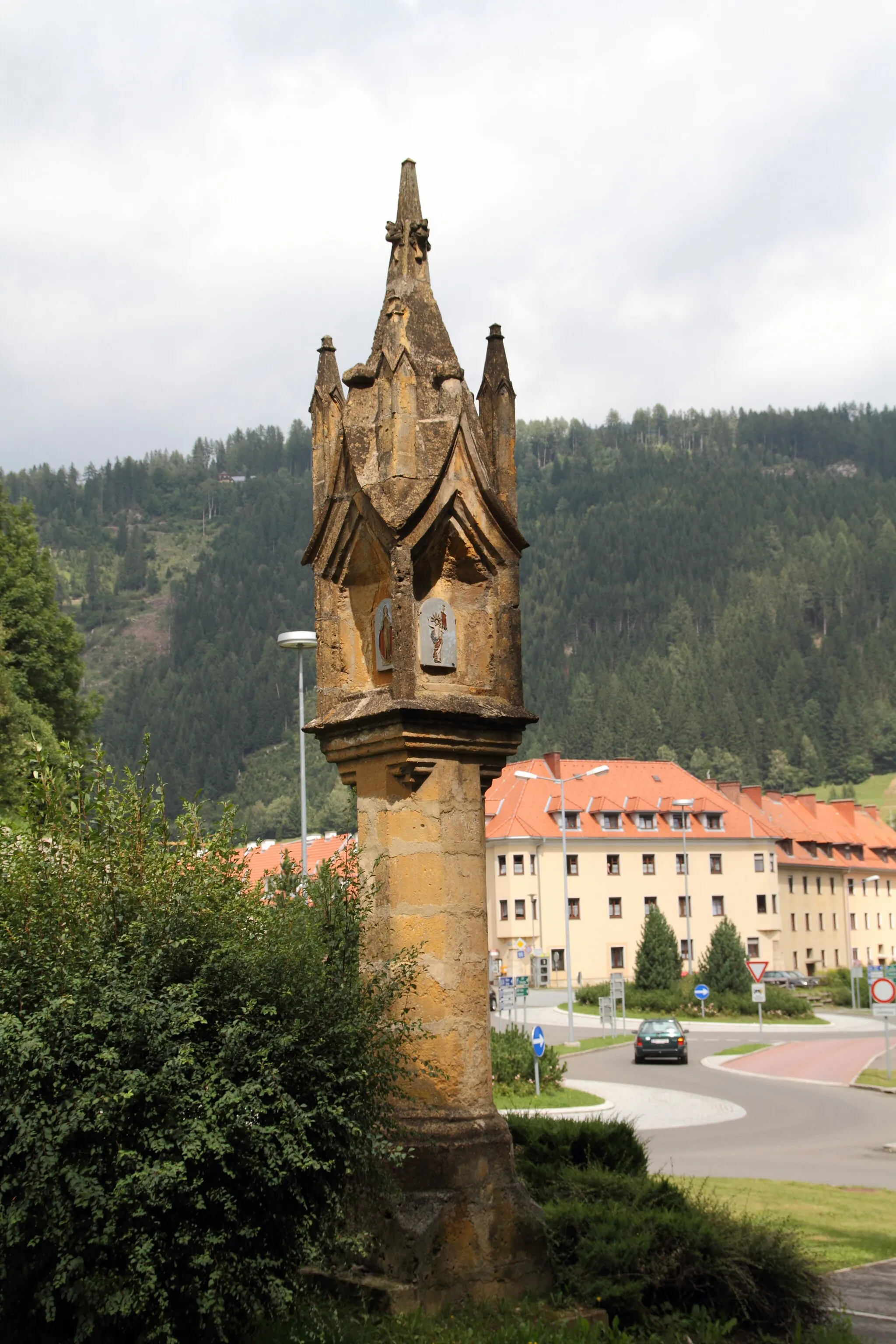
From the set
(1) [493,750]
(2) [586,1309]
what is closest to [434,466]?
(1) [493,750]

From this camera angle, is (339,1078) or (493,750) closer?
(339,1078)

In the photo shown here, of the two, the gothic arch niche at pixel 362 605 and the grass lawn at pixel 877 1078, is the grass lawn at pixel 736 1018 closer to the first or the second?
the grass lawn at pixel 877 1078

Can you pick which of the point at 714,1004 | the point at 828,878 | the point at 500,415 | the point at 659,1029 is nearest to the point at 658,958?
the point at 714,1004

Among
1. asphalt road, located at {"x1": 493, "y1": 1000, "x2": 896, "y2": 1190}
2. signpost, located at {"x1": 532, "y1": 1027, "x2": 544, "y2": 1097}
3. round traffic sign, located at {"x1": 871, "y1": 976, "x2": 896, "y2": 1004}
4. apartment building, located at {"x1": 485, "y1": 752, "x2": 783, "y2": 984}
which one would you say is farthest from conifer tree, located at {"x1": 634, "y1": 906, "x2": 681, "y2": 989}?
signpost, located at {"x1": 532, "y1": 1027, "x2": 544, "y2": 1097}

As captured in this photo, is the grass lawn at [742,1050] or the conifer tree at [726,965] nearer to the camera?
the grass lawn at [742,1050]

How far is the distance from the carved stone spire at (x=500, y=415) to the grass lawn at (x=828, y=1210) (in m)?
5.02

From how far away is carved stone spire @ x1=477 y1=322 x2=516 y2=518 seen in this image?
987cm

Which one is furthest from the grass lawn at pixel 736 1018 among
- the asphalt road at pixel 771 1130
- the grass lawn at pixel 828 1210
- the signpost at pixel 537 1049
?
the grass lawn at pixel 828 1210

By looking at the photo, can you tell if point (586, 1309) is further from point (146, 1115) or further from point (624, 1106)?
point (624, 1106)

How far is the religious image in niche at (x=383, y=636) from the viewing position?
9.48m

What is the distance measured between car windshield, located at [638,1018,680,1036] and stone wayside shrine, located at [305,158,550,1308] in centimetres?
3280

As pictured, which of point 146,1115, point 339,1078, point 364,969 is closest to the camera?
point 146,1115

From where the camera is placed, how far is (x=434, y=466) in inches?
368

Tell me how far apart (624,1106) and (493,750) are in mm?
22333
